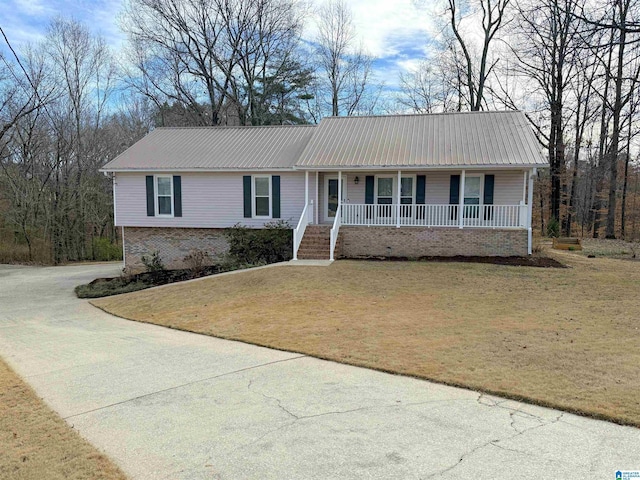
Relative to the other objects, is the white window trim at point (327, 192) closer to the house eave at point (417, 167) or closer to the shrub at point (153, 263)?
the house eave at point (417, 167)

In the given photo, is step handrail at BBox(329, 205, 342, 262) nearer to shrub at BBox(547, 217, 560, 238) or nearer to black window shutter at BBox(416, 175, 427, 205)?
black window shutter at BBox(416, 175, 427, 205)

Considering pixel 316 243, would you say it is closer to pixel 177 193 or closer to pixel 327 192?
pixel 327 192

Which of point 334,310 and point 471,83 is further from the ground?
point 471,83

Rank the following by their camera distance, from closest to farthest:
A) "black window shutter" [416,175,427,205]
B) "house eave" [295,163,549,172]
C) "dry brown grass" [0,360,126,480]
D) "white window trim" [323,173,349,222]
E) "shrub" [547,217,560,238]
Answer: "dry brown grass" [0,360,126,480]
"house eave" [295,163,549,172]
"black window shutter" [416,175,427,205]
"white window trim" [323,173,349,222]
"shrub" [547,217,560,238]

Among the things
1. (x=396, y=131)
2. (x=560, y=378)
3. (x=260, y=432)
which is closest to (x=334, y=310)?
(x=560, y=378)

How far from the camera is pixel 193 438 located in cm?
343

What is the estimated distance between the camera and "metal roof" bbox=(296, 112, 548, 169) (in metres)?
14.6

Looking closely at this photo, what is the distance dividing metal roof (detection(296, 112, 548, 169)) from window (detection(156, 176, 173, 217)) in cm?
555

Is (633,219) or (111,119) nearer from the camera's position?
(633,219)

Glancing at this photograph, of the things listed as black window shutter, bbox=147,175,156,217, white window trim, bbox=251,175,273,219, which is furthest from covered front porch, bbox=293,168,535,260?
black window shutter, bbox=147,175,156,217

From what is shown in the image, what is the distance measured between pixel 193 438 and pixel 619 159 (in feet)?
111

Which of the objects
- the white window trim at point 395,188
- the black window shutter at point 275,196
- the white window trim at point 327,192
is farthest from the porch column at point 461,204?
the black window shutter at point 275,196

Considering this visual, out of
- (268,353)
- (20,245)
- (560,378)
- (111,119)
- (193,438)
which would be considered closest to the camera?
(193,438)

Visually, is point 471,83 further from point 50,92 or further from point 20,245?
point 20,245
